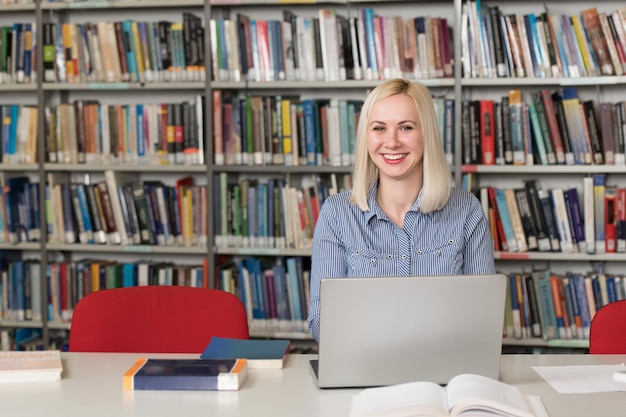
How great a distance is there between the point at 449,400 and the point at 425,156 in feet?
Result: 3.20

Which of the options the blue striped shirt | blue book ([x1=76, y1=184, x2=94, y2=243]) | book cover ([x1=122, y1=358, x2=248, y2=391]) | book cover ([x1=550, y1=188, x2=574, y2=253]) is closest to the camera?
book cover ([x1=122, y1=358, x2=248, y2=391])

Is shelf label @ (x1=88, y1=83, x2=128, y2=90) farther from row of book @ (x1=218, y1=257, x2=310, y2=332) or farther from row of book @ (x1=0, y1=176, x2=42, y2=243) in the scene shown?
row of book @ (x1=218, y1=257, x2=310, y2=332)

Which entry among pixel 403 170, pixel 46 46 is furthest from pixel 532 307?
pixel 46 46

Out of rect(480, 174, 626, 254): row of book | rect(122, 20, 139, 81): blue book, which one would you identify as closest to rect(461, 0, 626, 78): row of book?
rect(480, 174, 626, 254): row of book

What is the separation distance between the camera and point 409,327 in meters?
1.48

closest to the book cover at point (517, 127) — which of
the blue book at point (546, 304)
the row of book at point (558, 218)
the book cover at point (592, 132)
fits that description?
the row of book at point (558, 218)

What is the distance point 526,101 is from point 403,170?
5.08 ft

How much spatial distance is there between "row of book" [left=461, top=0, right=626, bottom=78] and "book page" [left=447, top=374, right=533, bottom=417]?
2083 millimetres

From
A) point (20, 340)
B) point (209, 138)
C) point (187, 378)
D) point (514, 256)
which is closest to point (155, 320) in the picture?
point (187, 378)

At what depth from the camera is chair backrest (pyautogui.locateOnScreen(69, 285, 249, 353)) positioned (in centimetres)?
209

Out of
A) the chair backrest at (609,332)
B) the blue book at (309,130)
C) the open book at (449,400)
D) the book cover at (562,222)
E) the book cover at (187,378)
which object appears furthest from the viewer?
the blue book at (309,130)

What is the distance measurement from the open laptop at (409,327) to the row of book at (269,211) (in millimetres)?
1931

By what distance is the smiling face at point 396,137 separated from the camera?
217 centimetres

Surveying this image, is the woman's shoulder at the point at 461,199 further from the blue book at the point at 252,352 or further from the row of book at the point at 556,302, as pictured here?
the row of book at the point at 556,302
